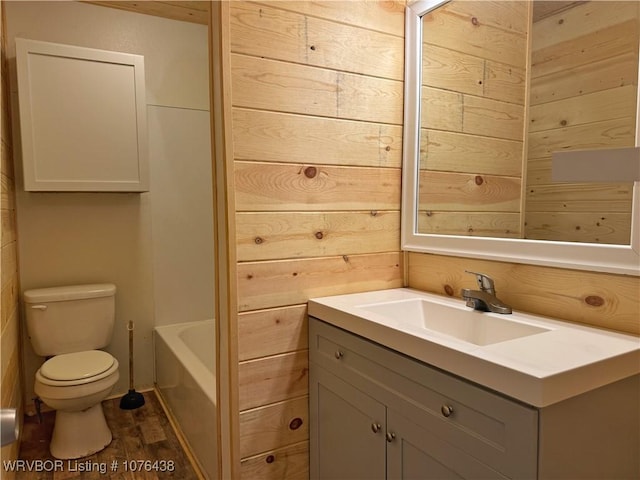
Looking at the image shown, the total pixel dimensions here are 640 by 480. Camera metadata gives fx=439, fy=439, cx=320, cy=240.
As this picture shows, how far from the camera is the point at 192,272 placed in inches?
121

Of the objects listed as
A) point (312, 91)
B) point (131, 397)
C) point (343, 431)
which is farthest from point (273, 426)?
point (131, 397)

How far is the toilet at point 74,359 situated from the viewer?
2.19 m

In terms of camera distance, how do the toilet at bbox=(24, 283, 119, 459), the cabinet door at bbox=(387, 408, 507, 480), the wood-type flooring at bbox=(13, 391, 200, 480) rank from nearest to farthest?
the cabinet door at bbox=(387, 408, 507, 480)
the wood-type flooring at bbox=(13, 391, 200, 480)
the toilet at bbox=(24, 283, 119, 459)

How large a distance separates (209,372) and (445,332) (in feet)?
4.11

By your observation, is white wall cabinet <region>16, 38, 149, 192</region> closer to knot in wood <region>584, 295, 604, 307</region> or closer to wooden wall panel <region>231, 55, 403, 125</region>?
wooden wall panel <region>231, 55, 403, 125</region>

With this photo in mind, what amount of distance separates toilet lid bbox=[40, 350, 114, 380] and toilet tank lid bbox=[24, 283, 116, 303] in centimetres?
32

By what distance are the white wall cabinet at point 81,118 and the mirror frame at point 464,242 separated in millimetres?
Result: 1679

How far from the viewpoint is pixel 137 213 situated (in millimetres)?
2848

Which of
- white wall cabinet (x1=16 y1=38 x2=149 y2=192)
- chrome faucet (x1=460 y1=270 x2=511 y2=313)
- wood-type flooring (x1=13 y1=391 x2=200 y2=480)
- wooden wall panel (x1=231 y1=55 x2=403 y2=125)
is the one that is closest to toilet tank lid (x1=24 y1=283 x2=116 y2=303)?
white wall cabinet (x1=16 y1=38 x2=149 y2=192)

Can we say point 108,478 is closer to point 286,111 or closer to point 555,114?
point 286,111

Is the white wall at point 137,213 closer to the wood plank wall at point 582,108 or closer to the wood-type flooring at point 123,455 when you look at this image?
the wood-type flooring at point 123,455

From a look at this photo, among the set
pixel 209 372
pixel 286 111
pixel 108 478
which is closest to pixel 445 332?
pixel 286 111

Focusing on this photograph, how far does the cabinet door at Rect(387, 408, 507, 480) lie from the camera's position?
1.02 m

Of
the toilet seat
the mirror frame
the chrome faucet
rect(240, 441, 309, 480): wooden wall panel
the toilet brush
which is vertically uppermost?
the mirror frame
